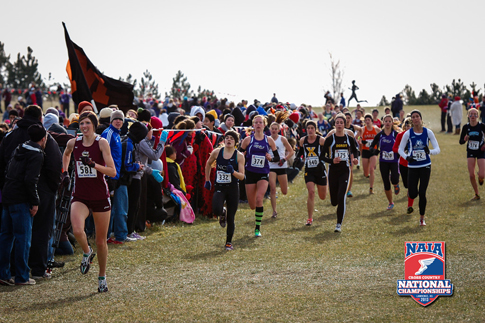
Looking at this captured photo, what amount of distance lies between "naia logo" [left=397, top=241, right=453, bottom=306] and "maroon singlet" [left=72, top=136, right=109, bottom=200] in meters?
3.85

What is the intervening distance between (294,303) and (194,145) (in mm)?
7517

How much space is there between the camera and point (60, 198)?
29.0ft

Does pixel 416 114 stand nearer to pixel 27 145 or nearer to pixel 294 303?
pixel 294 303

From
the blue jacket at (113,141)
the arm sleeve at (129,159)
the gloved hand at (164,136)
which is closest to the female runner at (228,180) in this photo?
the arm sleeve at (129,159)

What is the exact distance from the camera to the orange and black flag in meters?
12.3

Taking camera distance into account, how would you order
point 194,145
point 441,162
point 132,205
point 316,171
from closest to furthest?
point 132,205 → point 316,171 → point 194,145 → point 441,162

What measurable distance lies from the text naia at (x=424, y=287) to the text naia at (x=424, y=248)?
0.86 m

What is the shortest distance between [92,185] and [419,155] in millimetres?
7084

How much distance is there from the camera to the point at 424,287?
22.5 feet

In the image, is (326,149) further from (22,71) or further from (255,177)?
(22,71)

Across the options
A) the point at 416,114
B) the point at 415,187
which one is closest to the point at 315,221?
the point at 415,187

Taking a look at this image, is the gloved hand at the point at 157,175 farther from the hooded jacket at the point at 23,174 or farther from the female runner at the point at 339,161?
the hooded jacket at the point at 23,174

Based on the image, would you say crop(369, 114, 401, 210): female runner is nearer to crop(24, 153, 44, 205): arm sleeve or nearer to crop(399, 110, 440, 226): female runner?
crop(399, 110, 440, 226): female runner

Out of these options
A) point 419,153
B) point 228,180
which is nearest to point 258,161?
point 228,180
